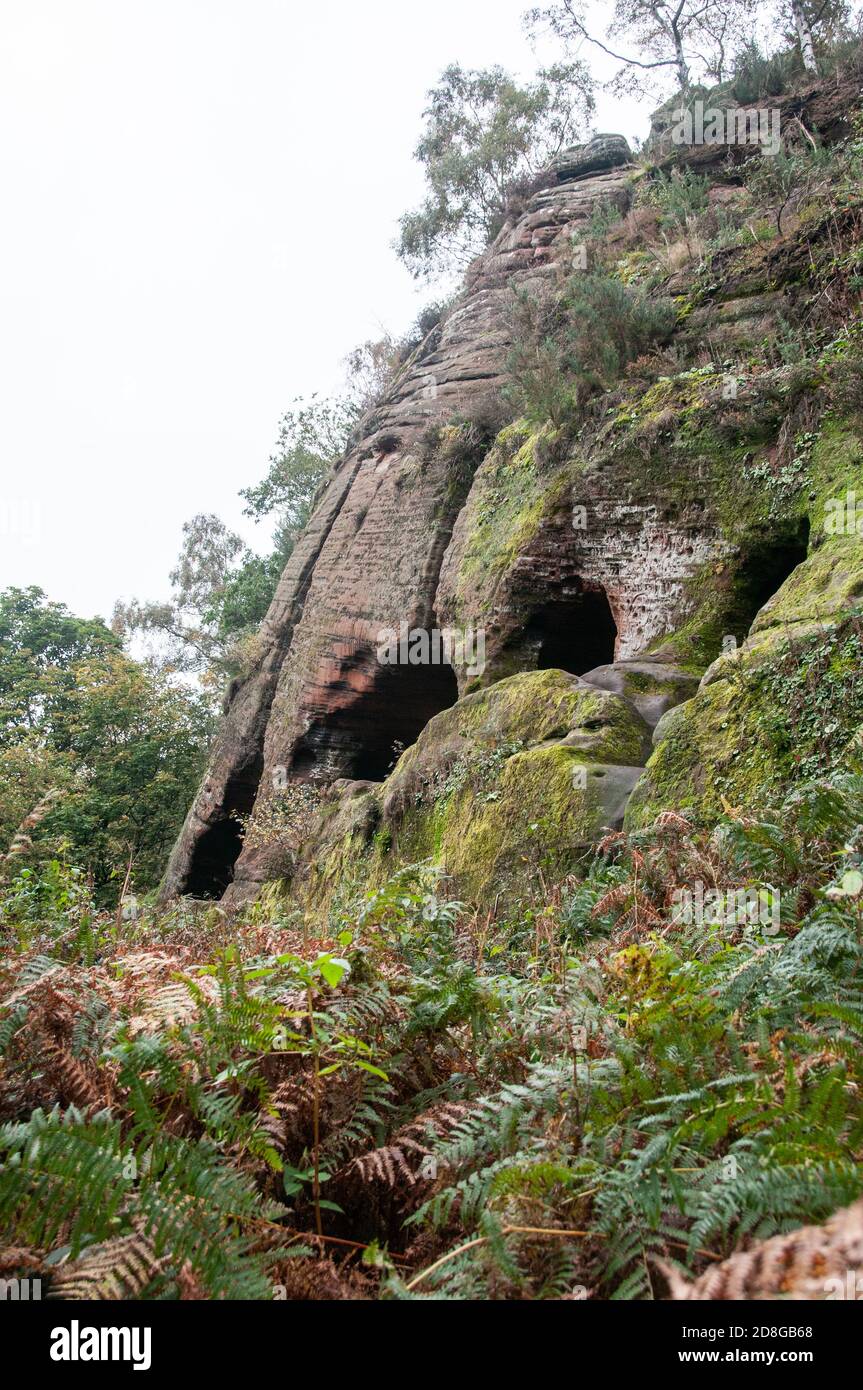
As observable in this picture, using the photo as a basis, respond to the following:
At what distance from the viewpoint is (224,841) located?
19.7 metres

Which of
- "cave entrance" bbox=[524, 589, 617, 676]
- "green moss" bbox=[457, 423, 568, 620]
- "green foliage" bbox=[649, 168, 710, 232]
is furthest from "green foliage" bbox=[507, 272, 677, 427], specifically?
"cave entrance" bbox=[524, 589, 617, 676]

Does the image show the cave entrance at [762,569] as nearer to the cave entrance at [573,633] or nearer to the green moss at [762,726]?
the green moss at [762,726]

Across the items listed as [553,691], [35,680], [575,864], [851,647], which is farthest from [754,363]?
[35,680]

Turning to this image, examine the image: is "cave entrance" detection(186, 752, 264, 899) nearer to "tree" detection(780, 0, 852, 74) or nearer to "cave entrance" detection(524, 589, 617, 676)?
"cave entrance" detection(524, 589, 617, 676)

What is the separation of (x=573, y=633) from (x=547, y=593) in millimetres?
841

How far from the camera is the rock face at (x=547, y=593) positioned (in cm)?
725

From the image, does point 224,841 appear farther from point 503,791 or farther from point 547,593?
point 503,791

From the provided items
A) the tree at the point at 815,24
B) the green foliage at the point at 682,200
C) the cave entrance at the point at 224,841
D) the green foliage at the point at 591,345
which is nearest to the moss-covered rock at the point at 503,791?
the green foliage at the point at 591,345

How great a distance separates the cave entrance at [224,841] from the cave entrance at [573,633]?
29.2 ft

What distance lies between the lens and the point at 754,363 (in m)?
9.29

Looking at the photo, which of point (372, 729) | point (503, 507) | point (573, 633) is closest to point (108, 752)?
point (372, 729)

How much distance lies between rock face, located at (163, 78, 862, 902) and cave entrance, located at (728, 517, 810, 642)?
2 cm

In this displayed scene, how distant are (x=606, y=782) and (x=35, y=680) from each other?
2288 cm

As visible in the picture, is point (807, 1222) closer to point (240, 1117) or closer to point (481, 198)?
point (240, 1117)
